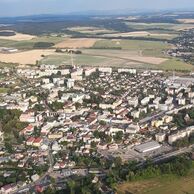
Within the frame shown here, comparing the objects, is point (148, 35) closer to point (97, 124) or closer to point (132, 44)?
point (132, 44)

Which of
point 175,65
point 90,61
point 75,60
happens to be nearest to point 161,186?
point 175,65

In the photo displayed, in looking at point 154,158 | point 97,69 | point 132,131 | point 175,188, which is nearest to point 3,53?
point 97,69

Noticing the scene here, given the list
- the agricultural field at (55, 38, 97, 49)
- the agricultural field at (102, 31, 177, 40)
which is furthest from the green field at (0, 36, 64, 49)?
the agricultural field at (102, 31, 177, 40)

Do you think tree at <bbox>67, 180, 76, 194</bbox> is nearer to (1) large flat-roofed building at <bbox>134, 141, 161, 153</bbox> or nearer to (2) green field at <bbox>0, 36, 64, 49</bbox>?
(1) large flat-roofed building at <bbox>134, 141, 161, 153</bbox>

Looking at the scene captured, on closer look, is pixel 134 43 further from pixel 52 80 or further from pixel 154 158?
pixel 154 158

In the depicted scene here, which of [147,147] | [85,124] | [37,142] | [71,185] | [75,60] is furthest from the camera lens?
[75,60]

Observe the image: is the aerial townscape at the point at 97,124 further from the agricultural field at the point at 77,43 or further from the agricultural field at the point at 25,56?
the agricultural field at the point at 77,43

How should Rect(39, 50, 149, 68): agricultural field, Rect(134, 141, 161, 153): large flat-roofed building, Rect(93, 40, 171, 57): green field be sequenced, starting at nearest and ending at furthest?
1. Rect(134, 141, 161, 153): large flat-roofed building
2. Rect(39, 50, 149, 68): agricultural field
3. Rect(93, 40, 171, 57): green field
